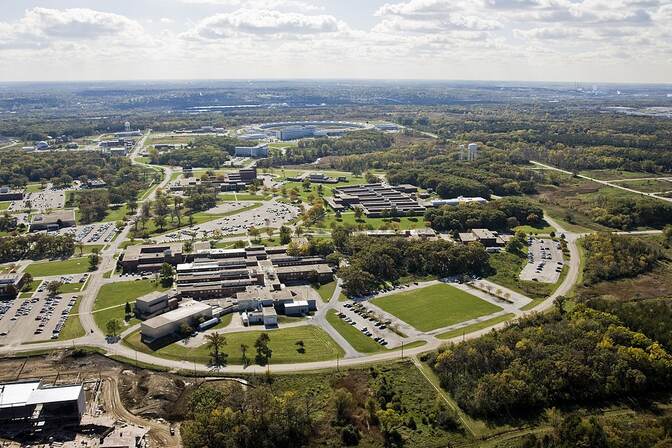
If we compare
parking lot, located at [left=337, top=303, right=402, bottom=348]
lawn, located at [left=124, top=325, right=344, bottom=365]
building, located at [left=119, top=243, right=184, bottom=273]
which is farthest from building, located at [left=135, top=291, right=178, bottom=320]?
parking lot, located at [left=337, top=303, right=402, bottom=348]

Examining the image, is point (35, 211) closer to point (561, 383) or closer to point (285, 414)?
point (285, 414)

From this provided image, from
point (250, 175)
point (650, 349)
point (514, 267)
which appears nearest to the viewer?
point (650, 349)

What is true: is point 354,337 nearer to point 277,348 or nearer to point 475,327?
point 277,348

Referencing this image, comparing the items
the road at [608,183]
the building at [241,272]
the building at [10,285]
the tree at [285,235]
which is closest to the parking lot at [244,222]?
the tree at [285,235]

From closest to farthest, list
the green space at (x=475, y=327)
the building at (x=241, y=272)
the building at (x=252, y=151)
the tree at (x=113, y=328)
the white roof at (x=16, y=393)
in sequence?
the white roof at (x=16, y=393) < the tree at (x=113, y=328) < the green space at (x=475, y=327) < the building at (x=241, y=272) < the building at (x=252, y=151)

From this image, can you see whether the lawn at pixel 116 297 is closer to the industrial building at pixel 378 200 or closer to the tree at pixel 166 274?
the tree at pixel 166 274

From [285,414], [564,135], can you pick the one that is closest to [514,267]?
[285,414]

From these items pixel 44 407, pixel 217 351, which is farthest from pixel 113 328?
pixel 44 407
